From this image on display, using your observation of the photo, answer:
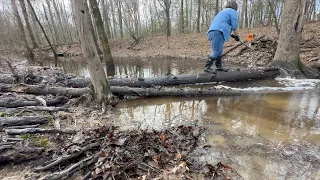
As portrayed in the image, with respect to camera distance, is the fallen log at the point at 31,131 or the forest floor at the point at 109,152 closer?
the forest floor at the point at 109,152

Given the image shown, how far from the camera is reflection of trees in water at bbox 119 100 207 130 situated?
11.2ft

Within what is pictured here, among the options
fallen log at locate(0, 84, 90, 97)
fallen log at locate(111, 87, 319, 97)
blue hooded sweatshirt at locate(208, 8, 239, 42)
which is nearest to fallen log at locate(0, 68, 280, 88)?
fallen log at locate(111, 87, 319, 97)

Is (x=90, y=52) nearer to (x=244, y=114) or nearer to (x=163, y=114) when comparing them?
(x=163, y=114)

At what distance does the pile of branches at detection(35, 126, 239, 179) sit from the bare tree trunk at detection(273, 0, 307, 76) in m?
5.15

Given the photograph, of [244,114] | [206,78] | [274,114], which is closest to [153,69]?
[206,78]

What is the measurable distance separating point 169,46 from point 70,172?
1533 centimetres

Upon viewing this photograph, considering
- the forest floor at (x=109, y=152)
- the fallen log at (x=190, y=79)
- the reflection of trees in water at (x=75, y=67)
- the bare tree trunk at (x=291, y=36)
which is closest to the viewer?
the forest floor at (x=109, y=152)

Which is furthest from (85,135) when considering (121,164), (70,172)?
(121,164)

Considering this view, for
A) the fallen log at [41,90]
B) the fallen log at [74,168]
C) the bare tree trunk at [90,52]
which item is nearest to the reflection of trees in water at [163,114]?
the bare tree trunk at [90,52]

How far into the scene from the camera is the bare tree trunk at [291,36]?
5660mm

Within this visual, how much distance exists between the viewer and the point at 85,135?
2619 mm

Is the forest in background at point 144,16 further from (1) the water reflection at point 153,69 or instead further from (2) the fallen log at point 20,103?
(2) the fallen log at point 20,103

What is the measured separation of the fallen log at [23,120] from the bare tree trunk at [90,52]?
3.63ft

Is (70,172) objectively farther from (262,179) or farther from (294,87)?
(294,87)
